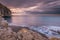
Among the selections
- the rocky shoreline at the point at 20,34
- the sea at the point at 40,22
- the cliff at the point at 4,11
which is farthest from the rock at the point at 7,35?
the cliff at the point at 4,11

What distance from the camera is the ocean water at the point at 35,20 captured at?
5.18 feet

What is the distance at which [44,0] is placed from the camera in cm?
165

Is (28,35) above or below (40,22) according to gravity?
below

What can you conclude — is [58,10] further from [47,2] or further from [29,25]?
[29,25]

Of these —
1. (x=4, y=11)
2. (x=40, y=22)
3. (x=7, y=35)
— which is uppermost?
(x=4, y=11)

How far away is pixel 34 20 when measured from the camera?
1.64 meters

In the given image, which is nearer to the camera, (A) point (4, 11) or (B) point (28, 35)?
(B) point (28, 35)

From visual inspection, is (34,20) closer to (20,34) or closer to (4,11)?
(20,34)

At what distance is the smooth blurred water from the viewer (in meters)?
1.58

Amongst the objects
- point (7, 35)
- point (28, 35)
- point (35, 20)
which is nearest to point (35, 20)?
point (35, 20)

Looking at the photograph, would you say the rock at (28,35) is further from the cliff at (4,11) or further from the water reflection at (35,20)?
the cliff at (4,11)

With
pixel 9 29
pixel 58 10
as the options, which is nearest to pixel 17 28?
pixel 9 29

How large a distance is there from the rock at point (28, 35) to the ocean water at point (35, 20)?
116 millimetres

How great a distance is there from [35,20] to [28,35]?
22cm
